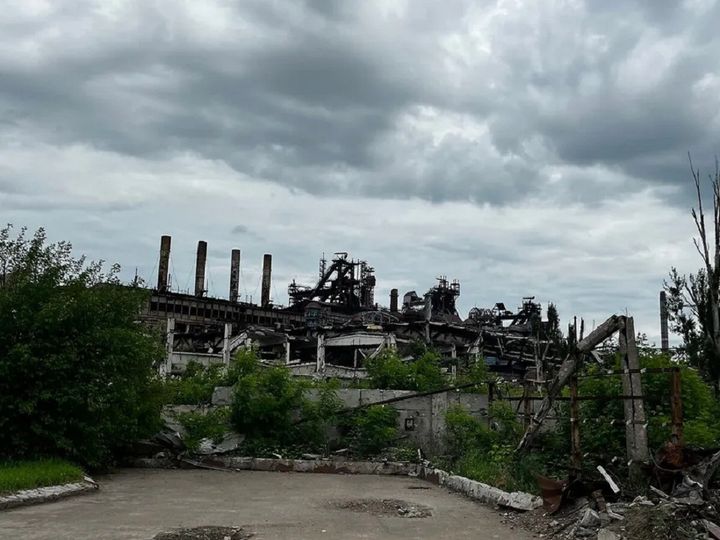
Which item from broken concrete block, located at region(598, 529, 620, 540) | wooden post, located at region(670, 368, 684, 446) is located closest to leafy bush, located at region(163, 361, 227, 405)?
wooden post, located at region(670, 368, 684, 446)

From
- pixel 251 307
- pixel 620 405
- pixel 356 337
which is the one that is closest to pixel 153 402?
pixel 620 405

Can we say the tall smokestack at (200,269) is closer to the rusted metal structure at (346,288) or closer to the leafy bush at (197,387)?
the rusted metal structure at (346,288)

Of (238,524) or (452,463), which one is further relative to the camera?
(452,463)

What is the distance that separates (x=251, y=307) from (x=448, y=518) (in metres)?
62.8

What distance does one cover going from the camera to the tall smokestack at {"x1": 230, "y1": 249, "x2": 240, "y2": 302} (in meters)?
74.7

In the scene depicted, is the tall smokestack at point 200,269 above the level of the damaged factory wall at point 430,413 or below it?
above

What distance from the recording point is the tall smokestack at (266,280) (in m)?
75.8

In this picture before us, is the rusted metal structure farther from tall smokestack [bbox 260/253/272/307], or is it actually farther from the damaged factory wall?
the damaged factory wall

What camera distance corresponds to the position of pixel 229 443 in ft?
55.1

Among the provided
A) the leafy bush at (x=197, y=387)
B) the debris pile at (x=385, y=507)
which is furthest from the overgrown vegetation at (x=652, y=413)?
the leafy bush at (x=197, y=387)

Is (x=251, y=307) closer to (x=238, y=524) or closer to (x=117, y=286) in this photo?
(x=117, y=286)

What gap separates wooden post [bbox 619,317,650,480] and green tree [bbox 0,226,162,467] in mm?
9451

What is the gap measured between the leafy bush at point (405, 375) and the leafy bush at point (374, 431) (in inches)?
78.8

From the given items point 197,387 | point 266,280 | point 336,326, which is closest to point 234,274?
point 266,280
